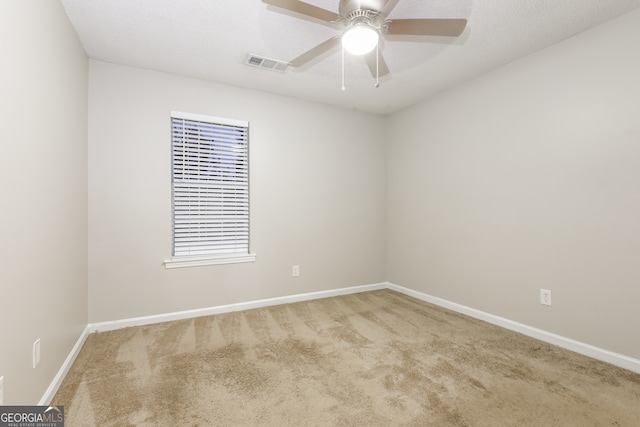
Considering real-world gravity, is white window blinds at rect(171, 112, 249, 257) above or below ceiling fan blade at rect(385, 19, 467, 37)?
below

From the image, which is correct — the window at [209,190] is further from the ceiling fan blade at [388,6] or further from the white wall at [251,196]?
the ceiling fan blade at [388,6]

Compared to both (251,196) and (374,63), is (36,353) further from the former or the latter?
(374,63)

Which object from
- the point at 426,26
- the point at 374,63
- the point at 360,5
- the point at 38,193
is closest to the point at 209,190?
the point at 38,193

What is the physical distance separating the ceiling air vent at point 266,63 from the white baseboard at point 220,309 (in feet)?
8.55

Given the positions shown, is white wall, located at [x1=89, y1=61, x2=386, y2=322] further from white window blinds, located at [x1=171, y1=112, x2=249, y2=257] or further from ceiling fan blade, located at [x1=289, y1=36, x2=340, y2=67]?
ceiling fan blade, located at [x1=289, y1=36, x2=340, y2=67]

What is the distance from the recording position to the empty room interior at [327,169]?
1.77m

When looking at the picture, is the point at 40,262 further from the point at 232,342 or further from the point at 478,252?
the point at 478,252

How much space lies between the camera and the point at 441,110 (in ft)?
11.7

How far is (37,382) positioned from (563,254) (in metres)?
3.80

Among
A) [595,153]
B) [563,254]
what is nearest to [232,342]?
[563,254]

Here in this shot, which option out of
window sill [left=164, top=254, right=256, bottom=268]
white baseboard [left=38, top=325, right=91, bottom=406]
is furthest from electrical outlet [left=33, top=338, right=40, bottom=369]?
window sill [left=164, top=254, right=256, bottom=268]

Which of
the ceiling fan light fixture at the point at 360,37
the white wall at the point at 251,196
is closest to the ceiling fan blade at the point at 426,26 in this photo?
the ceiling fan light fixture at the point at 360,37

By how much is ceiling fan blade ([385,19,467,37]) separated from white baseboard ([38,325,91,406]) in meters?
3.00

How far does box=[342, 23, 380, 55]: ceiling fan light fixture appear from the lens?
169cm
